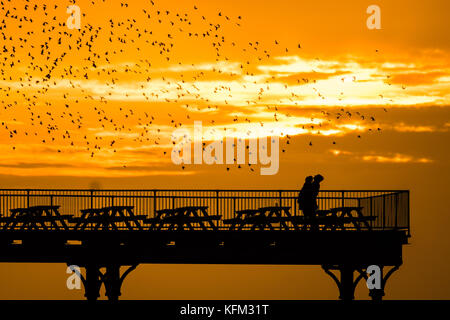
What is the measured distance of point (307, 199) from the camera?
120 feet

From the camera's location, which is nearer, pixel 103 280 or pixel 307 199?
pixel 307 199

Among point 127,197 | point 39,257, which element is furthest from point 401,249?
point 39,257

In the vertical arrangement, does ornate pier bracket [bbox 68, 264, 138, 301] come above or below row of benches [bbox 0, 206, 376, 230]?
below

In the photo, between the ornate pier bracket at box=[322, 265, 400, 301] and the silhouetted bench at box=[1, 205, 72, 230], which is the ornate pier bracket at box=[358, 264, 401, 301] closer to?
the ornate pier bracket at box=[322, 265, 400, 301]

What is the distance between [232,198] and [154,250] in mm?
3276

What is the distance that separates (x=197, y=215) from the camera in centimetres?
3653

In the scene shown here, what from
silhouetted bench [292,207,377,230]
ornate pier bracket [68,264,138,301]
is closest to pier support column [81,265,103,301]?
ornate pier bracket [68,264,138,301]

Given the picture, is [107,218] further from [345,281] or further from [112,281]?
[345,281]

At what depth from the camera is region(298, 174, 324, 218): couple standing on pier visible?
3669 centimetres

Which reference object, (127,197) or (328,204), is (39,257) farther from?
(328,204)

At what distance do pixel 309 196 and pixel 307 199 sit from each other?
12 centimetres

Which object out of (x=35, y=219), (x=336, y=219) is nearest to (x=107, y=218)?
(x=35, y=219)

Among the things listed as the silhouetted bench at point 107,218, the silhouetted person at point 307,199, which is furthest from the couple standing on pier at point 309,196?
the silhouetted bench at point 107,218
